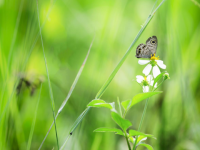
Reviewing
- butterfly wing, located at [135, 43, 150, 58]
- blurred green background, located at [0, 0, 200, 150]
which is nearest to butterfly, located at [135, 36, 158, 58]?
butterfly wing, located at [135, 43, 150, 58]

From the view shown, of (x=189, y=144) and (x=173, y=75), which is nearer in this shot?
(x=189, y=144)

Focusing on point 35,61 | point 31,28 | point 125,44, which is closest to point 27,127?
point 35,61

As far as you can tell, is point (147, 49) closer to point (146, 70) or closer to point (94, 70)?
point (146, 70)

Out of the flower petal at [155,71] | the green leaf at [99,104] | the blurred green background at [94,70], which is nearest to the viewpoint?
the green leaf at [99,104]

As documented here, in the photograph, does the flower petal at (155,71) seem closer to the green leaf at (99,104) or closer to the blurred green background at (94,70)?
the green leaf at (99,104)

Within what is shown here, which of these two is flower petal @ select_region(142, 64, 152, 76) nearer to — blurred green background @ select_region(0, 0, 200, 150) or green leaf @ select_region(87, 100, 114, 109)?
green leaf @ select_region(87, 100, 114, 109)

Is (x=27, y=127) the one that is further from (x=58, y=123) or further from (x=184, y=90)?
(x=184, y=90)

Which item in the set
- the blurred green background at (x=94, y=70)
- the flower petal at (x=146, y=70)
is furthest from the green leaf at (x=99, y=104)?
the blurred green background at (x=94, y=70)

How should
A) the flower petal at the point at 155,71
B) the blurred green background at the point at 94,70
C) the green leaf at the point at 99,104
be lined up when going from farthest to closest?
the blurred green background at the point at 94,70 < the flower petal at the point at 155,71 < the green leaf at the point at 99,104
